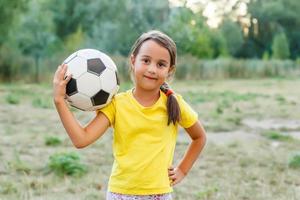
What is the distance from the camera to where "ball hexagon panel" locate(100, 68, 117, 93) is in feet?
8.98

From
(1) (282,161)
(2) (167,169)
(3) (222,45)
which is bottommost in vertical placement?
(3) (222,45)

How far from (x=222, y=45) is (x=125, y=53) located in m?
16.8

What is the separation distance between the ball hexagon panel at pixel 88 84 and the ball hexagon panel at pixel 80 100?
0.06ft

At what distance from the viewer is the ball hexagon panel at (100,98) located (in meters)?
2.67

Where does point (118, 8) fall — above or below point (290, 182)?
below

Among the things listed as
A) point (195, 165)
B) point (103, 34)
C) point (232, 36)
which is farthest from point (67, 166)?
A: point (232, 36)

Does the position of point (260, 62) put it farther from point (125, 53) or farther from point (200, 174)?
point (200, 174)

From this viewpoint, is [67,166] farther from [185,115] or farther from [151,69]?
[151,69]

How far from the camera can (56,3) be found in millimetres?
38719

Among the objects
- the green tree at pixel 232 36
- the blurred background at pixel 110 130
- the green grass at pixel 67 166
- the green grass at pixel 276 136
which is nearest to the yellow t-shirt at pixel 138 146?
the blurred background at pixel 110 130

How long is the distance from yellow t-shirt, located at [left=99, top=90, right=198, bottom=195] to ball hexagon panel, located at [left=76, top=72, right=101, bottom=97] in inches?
3.9

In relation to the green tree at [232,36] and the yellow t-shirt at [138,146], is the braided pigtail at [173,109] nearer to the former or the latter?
the yellow t-shirt at [138,146]

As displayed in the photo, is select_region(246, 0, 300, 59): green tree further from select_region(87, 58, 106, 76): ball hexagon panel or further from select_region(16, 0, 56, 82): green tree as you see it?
select_region(87, 58, 106, 76): ball hexagon panel

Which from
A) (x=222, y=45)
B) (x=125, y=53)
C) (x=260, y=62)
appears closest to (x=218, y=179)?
(x=125, y=53)
